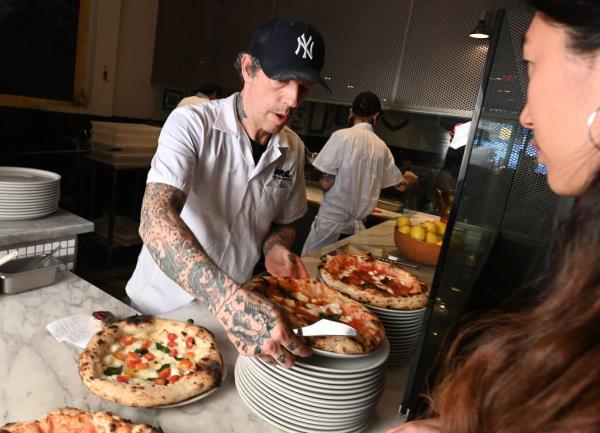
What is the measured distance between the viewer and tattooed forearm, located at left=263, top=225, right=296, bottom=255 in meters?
1.93

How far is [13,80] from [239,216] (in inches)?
145

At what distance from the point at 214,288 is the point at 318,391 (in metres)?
0.34

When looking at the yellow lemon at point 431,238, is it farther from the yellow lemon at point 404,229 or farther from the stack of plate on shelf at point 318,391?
the stack of plate on shelf at point 318,391

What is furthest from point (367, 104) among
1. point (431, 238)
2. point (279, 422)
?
point (279, 422)

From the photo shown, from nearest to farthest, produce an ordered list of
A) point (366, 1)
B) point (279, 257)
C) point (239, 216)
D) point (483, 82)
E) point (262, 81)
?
point (483, 82) → point (262, 81) → point (279, 257) → point (239, 216) → point (366, 1)

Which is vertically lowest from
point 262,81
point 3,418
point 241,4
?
point 3,418

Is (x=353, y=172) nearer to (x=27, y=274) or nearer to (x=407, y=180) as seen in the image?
(x=407, y=180)

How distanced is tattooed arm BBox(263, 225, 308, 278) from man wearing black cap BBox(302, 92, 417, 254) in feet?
6.28

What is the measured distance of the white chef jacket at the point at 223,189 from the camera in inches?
63.7

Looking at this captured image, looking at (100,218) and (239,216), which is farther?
(100,218)

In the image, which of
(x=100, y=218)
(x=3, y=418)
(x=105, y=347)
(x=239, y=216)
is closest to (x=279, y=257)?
(x=239, y=216)

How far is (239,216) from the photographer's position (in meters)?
1.85

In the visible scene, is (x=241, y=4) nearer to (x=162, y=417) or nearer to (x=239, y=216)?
(x=239, y=216)

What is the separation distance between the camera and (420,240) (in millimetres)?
2314
